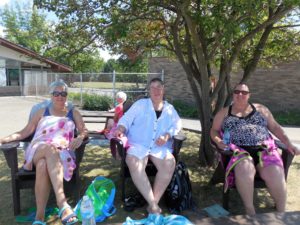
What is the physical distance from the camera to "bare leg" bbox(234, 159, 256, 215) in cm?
333

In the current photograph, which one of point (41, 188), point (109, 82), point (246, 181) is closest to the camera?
point (41, 188)

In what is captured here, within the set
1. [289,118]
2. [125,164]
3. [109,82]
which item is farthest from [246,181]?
[109,82]

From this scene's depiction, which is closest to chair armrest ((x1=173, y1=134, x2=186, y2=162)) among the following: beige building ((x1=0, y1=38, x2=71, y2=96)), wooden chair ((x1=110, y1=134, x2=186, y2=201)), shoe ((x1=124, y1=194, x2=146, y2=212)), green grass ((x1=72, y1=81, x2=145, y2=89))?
wooden chair ((x1=110, y1=134, x2=186, y2=201))

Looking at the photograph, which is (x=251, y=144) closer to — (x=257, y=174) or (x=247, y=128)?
(x=247, y=128)

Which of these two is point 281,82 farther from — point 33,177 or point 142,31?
point 33,177

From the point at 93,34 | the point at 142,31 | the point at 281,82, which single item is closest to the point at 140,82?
the point at 281,82

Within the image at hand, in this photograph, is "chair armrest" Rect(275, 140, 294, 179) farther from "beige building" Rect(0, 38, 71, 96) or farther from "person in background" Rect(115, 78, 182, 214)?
"beige building" Rect(0, 38, 71, 96)

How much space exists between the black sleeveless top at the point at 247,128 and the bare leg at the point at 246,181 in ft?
1.25

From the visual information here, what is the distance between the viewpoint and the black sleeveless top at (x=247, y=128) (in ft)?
12.4

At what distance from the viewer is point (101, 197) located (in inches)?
140

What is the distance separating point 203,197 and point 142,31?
10.4ft

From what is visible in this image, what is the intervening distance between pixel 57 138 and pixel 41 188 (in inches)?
25.7

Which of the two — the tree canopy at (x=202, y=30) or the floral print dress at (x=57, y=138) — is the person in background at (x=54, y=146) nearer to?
the floral print dress at (x=57, y=138)

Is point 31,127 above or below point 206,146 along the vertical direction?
above
